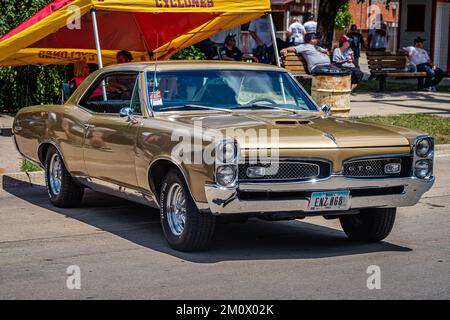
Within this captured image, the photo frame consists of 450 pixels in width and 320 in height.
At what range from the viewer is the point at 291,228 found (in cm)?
967

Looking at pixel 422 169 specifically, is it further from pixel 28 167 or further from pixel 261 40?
pixel 261 40

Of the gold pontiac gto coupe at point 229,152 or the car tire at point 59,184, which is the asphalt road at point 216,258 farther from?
the gold pontiac gto coupe at point 229,152

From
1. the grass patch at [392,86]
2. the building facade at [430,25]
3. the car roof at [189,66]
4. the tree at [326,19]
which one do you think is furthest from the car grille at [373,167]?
the building facade at [430,25]

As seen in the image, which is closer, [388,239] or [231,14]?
[388,239]

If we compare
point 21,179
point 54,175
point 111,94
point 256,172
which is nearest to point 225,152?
point 256,172

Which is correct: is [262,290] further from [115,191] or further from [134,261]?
[115,191]

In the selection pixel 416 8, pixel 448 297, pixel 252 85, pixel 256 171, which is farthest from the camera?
pixel 416 8

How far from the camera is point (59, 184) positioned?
10578 mm

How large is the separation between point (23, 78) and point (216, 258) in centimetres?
1059

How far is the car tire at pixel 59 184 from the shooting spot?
34.0 ft

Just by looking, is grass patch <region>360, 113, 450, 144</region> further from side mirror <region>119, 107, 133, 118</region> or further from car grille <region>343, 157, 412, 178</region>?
side mirror <region>119, 107, 133, 118</region>

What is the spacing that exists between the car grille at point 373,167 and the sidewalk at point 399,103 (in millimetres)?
10557

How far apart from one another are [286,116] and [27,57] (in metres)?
7.97

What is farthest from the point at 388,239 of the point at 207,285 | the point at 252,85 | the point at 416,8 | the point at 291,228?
the point at 416,8
